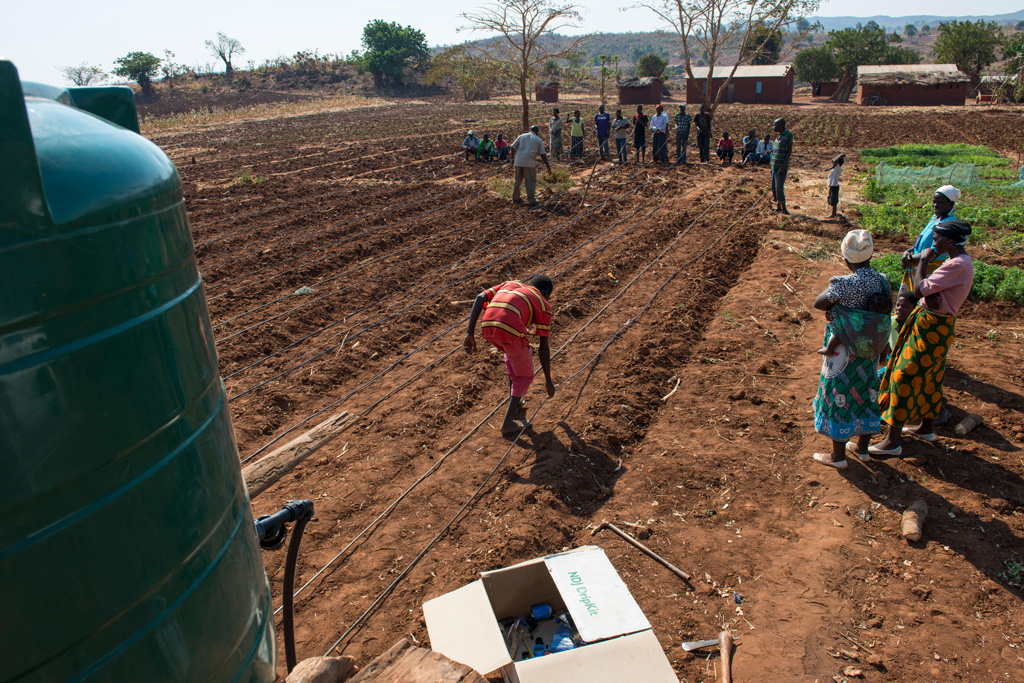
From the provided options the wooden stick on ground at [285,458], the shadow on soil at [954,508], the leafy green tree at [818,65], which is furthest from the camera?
the leafy green tree at [818,65]

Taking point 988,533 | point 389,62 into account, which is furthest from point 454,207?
point 389,62

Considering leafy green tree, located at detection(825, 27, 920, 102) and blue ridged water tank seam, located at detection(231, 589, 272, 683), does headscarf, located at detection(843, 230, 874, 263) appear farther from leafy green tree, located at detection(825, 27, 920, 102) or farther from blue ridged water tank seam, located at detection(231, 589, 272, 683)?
leafy green tree, located at detection(825, 27, 920, 102)

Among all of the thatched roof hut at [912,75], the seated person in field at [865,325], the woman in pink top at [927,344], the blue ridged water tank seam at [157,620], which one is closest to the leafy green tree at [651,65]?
the thatched roof hut at [912,75]

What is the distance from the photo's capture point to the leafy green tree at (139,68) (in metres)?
58.7

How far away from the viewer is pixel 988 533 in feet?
11.9

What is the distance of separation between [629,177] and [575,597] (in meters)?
12.6

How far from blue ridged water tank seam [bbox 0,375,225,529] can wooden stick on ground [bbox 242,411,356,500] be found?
3.09 feet

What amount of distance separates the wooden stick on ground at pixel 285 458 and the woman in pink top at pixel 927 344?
3834 mm

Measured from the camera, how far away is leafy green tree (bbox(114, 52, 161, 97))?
2312 inches

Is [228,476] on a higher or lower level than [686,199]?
higher

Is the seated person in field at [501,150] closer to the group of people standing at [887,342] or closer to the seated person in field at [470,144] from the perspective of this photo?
the seated person in field at [470,144]

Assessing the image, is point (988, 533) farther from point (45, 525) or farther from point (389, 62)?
point (389, 62)

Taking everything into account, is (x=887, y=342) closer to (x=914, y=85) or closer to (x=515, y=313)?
(x=515, y=313)

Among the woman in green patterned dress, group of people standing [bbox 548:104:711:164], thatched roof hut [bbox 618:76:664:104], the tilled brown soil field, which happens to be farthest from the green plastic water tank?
thatched roof hut [bbox 618:76:664:104]
